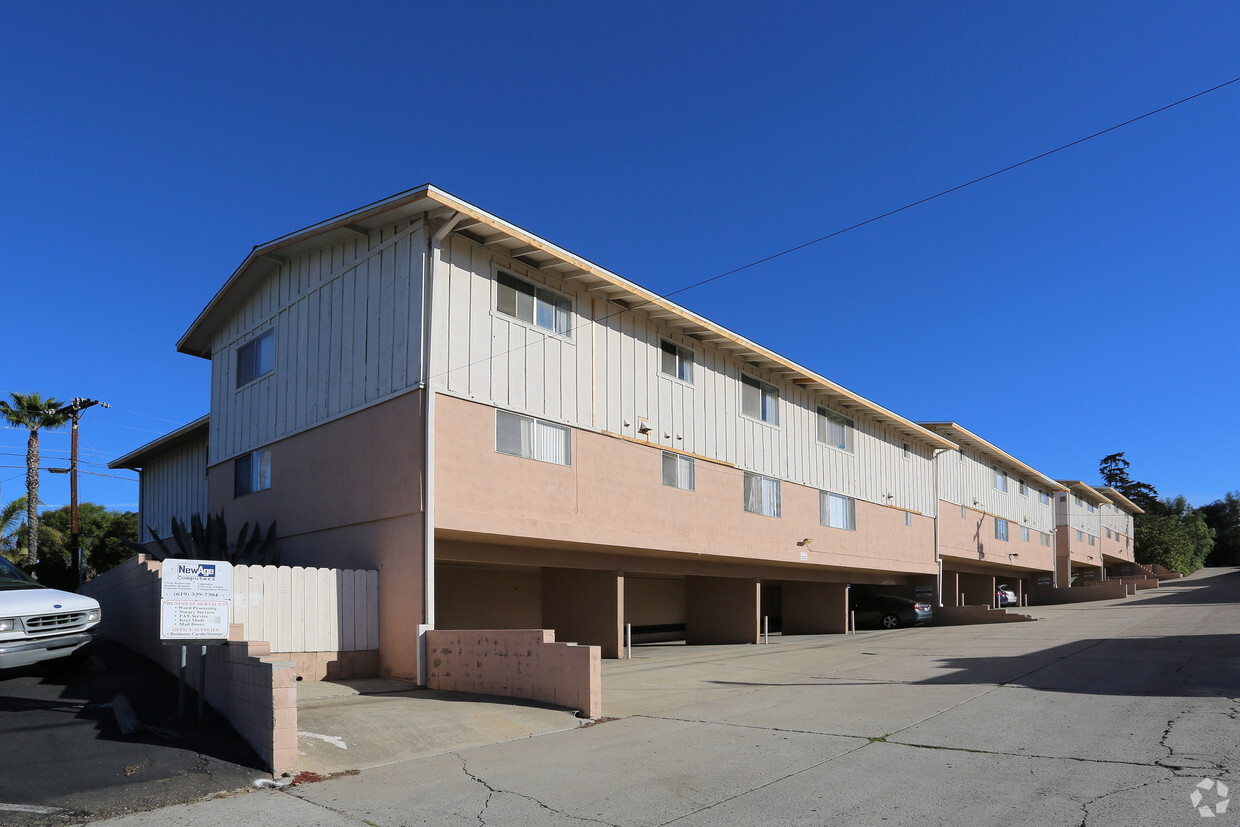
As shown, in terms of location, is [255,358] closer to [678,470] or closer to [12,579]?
[12,579]

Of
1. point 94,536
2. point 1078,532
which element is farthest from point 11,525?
point 1078,532

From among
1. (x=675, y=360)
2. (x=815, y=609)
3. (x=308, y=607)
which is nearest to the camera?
(x=308, y=607)

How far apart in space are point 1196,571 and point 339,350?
316ft

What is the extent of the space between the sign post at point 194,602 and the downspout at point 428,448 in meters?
4.65

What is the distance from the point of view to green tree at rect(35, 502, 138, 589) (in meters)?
40.8

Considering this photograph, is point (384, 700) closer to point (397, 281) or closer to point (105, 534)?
point (397, 281)

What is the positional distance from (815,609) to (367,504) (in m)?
19.7

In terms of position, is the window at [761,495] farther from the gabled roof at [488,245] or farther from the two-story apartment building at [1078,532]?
the two-story apartment building at [1078,532]

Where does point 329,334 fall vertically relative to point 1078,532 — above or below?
above

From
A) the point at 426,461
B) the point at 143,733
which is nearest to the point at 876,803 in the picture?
the point at 143,733

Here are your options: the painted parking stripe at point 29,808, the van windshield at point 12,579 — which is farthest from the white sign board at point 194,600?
the van windshield at point 12,579

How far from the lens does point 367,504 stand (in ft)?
53.1

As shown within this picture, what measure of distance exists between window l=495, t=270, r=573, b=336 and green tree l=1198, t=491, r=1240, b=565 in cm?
11476

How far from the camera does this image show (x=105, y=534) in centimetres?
4712
